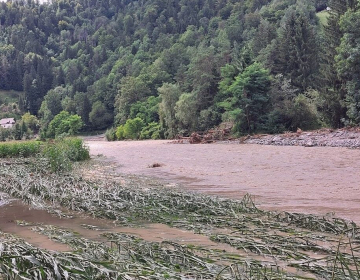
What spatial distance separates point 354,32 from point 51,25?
14374 cm

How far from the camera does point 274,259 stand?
4.55 metres

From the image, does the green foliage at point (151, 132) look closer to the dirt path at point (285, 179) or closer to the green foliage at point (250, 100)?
the green foliage at point (250, 100)

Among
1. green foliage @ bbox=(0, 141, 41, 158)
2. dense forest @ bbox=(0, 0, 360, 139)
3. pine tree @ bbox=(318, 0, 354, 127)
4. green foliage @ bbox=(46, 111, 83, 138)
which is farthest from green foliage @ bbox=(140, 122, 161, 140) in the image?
green foliage @ bbox=(0, 141, 41, 158)

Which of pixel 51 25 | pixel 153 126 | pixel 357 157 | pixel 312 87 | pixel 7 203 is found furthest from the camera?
pixel 51 25

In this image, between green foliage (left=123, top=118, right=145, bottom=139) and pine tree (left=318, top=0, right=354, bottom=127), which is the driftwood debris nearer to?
pine tree (left=318, top=0, right=354, bottom=127)

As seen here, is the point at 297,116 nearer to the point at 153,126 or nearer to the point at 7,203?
the point at 153,126

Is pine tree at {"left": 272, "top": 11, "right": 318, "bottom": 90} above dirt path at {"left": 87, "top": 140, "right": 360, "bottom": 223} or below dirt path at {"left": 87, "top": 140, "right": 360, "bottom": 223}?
above

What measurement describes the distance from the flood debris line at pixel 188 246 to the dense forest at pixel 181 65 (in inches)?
993

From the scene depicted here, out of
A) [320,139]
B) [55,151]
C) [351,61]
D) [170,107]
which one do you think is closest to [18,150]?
[55,151]

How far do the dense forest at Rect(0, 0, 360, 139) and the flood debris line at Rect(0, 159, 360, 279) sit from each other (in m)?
25.2

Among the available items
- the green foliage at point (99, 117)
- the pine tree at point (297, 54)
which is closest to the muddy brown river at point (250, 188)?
the pine tree at point (297, 54)

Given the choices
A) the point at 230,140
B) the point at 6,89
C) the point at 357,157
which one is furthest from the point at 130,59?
the point at 357,157

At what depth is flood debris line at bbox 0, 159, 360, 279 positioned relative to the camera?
3.77 meters

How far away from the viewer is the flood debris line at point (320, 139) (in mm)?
23859
